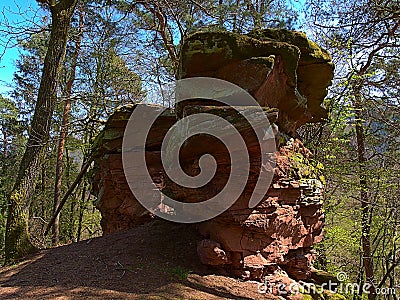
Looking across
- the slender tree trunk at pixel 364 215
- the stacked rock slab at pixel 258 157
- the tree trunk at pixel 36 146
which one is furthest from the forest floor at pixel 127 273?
the slender tree trunk at pixel 364 215

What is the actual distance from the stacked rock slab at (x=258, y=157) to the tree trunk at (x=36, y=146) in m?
2.68

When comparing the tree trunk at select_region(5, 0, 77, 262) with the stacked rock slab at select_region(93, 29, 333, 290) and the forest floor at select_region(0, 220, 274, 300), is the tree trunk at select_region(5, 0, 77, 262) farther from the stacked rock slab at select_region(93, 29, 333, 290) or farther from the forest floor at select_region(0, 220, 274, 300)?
the stacked rock slab at select_region(93, 29, 333, 290)

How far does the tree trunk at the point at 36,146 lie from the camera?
5777 mm

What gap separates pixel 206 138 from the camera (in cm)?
420

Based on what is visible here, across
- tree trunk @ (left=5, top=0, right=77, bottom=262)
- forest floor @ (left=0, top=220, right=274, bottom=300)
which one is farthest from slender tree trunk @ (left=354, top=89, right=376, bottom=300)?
tree trunk @ (left=5, top=0, right=77, bottom=262)

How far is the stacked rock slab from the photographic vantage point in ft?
15.0

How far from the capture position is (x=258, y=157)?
177 inches

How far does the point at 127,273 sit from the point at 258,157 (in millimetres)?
2440

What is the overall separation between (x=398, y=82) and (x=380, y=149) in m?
2.30

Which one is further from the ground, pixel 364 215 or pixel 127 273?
pixel 364 215

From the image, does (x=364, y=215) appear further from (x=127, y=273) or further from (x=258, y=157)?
(x=127, y=273)

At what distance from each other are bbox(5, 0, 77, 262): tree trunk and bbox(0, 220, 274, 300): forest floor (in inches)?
19.6

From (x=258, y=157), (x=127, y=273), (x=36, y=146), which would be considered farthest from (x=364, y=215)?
(x=36, y=146)

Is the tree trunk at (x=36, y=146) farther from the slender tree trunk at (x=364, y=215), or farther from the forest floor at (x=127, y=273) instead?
the slender tree trunk at (x=364, y=215)
